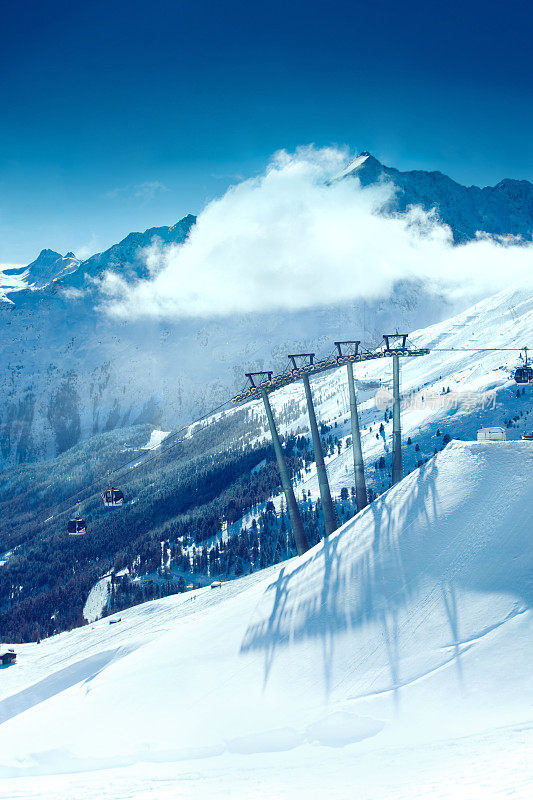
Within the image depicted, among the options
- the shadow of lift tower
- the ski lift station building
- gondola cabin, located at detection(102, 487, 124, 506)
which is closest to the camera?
the ski lift station building

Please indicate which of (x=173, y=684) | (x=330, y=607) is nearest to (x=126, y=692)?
(x=173, y=684)

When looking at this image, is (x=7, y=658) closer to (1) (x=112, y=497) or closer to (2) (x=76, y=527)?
(2) (x=76, y=527)

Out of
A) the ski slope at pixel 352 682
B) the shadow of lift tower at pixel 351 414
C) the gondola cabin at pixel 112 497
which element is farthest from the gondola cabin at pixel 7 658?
the shadow of lift tower at pixel 351 414

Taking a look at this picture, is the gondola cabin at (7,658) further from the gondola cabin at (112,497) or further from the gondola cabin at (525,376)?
the gondola cabin at (525,376)

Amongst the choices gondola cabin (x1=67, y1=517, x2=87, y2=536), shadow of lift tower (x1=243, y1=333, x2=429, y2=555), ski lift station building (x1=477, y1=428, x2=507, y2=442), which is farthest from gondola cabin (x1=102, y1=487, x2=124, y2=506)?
ski lift station building (x1=477, y1=428, x2=507, y2=442)

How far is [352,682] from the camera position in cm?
2361

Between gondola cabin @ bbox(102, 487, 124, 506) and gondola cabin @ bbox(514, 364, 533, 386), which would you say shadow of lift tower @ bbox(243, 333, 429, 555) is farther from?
gondola cabin @ bbox(102, 487, 124, 506)

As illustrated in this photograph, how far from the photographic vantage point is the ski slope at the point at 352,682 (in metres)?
18.8

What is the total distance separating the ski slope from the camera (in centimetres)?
1875

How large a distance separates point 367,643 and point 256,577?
3167 centimetres

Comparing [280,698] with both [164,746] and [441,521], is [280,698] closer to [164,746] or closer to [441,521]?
[164,746]

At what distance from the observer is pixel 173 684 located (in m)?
28.0

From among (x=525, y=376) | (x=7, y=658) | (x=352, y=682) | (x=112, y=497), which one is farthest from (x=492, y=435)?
(x=7, y=658)

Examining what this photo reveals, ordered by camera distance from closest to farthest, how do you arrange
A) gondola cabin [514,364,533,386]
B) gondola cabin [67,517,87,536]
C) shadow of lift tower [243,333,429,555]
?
shadow of lift tower [243,333,429,555], gondola cabin [514,364,533,386], gondola cabin [67,517,87,536]
